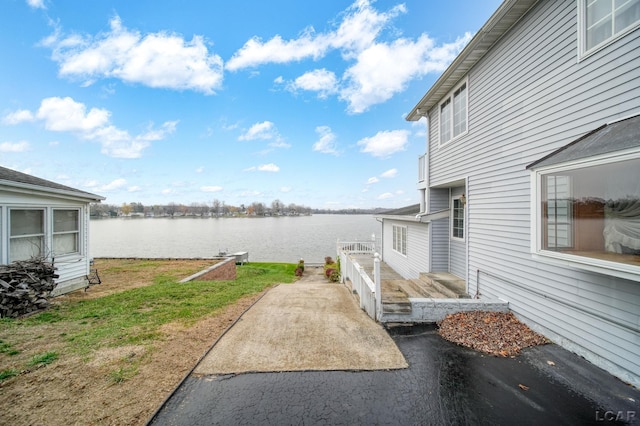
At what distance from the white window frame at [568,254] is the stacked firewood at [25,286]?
396 inches

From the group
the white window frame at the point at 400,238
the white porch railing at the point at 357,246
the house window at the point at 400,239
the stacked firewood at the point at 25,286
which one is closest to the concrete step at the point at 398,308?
the white window frame at the point at 400,238

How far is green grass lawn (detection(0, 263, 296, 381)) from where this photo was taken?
390 cm

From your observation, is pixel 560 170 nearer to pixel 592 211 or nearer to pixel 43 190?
pixel 592 211

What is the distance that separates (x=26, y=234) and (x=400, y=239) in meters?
12.1

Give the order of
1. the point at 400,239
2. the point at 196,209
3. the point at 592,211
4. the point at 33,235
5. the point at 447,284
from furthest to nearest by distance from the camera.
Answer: the point at 196,209
the point at 400,239
the point at 447,284
the point at 33,235
the point at 592,211

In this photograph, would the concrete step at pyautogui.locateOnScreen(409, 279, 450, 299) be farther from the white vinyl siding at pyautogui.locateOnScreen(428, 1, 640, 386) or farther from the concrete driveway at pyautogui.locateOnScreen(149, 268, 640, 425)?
the concrete driveway at pyautogui.locateOnScreen(149, 268, 640, 425)

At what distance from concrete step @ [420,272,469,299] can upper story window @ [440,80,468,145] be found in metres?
4.13

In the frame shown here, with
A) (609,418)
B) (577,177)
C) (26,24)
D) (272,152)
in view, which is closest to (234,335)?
(609,418)

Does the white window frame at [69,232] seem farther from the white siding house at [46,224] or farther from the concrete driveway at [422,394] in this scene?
the concrete driveway at [422,394]

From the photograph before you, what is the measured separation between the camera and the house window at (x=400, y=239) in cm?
1048

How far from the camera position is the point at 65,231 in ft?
24.3

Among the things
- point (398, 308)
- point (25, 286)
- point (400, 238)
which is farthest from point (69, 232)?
point (400, 238)

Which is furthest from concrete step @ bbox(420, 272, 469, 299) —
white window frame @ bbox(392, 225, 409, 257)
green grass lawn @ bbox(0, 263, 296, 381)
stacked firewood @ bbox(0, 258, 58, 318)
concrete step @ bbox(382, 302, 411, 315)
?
stacked firewood @ bbox(0, 258, 58, 318)

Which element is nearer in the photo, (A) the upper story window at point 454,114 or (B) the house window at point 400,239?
(A) the upper story window at point 454,114
